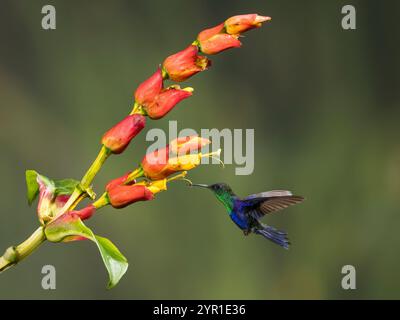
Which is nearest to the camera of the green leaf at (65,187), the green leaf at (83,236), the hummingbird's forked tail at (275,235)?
the green leaf at (83,236)

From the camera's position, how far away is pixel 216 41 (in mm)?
555

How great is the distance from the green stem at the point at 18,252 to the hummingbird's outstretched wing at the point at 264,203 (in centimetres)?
27

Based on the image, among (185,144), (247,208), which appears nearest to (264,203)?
(247,208)

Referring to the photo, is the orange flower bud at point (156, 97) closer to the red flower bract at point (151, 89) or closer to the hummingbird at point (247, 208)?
the red flower bract at point (151, 89)

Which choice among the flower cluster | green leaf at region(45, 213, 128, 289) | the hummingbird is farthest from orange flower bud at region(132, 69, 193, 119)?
the hummingbird

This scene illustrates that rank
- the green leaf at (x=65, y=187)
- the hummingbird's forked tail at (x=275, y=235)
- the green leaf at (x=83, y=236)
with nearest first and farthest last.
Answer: the green leaf at (x=83, y=236) < the green leaf at (x=65, y=187) < the hummingbird's forked tail at (x=275, y=235)

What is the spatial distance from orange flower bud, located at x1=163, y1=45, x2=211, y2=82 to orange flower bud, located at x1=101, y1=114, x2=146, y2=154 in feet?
0.16

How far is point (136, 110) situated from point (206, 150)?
0.11m

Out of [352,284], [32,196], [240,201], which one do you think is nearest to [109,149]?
[32,196]

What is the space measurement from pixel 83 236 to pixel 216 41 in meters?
0.20

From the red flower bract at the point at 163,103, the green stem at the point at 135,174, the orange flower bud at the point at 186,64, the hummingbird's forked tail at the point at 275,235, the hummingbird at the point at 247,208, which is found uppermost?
the orange flower bud at the point at 186,64

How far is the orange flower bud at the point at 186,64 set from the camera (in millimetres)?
553

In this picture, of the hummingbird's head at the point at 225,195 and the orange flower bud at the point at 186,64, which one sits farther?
the hummingbird's head at the point at 225,195

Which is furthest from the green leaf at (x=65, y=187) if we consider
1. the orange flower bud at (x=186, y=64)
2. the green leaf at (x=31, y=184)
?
the orange flower bud at (x=186, y=64)
